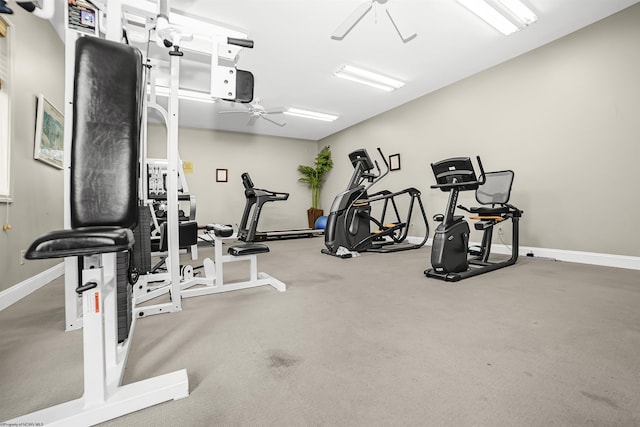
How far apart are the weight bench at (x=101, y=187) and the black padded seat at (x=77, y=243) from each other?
3 cm

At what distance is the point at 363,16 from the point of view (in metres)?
2.84

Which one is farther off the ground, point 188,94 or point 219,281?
point 188,94

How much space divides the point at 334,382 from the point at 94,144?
1256mm

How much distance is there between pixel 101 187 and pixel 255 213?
6.82ft

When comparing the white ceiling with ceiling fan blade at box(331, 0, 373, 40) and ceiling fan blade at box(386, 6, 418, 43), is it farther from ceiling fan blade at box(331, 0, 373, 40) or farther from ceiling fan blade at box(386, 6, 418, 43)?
ceiling fan blade at box(331, 0, 373, 40)

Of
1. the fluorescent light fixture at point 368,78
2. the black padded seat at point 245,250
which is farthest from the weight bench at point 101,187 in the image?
the fluorescent light fixture at point 368,78

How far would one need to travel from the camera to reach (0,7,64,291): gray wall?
2316 millimetres

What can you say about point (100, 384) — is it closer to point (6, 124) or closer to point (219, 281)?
point (219, 281)

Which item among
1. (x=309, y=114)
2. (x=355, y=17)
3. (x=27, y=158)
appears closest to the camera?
(x=27, y=158)

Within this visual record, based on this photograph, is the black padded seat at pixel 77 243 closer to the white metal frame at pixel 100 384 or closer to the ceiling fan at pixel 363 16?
the white metal frame at pixel 100 384

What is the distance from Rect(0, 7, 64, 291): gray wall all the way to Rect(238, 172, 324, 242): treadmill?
6.27ft

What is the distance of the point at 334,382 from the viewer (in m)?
1.16

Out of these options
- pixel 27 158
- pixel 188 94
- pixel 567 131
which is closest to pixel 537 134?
pixel 567 131

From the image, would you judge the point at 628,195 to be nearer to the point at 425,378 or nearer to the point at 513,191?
the point at 513,191
